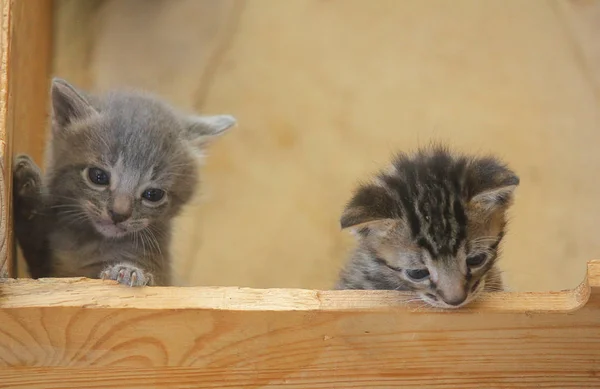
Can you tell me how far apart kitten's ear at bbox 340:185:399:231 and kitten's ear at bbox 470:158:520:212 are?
191mm

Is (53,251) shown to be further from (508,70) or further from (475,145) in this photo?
(508,70)

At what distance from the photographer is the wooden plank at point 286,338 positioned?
4.98ft

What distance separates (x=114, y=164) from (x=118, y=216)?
0.15 metres

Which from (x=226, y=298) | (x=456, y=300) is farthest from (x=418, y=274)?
(x=226, y=298)

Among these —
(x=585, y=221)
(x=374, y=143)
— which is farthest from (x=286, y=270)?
(x=585, y=221)

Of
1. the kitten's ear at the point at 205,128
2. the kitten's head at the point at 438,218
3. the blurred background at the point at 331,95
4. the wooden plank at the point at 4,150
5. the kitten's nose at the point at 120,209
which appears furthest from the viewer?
the blurred background at the point at 331,95

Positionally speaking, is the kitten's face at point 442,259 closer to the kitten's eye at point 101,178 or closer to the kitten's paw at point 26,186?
the kitten's eye at point 101,178

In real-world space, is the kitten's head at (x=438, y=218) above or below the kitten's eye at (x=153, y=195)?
above

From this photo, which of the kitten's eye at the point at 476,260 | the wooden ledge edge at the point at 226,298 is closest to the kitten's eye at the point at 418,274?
the kitten's eye at the point at 476,260

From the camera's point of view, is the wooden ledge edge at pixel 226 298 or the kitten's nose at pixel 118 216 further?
the kitten's nose at pixel 118 216

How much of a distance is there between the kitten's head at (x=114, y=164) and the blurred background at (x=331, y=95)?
465mm

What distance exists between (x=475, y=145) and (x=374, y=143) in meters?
0.35

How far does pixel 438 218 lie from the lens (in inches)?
69.5

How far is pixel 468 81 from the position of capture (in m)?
2.80
